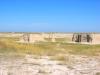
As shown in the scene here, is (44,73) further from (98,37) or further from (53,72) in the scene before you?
(98,37)

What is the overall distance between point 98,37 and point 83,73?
4996 centimetres

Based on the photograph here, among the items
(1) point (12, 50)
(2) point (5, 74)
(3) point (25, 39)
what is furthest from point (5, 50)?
(3) point (25, 39)

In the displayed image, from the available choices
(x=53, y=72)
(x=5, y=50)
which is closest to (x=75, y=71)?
(x=53, y=72)

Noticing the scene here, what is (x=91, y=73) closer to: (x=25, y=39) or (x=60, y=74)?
(x=60, y=74)

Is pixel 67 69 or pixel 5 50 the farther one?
pixel 5 50

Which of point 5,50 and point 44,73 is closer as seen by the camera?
point 44,73

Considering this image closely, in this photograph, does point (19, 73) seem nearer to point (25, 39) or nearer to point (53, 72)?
point (53, 72)

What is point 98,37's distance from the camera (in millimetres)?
61281

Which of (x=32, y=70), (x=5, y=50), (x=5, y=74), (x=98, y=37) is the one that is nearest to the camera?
(x=5, y=74)

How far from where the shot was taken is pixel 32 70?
12570 mm

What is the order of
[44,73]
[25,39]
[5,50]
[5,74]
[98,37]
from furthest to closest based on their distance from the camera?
[98,37], [25,39], [5,50], [44,73], [5,74]

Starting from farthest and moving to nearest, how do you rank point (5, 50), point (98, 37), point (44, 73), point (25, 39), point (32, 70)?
1. point (98, 37)
2. point (25, 39)
3. point (5, 50)
4. point (32, 70)
5. point (44, 73)

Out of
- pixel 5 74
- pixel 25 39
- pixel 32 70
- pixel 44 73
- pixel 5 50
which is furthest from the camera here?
pixel 25 39

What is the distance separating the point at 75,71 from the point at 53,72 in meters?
1.35
